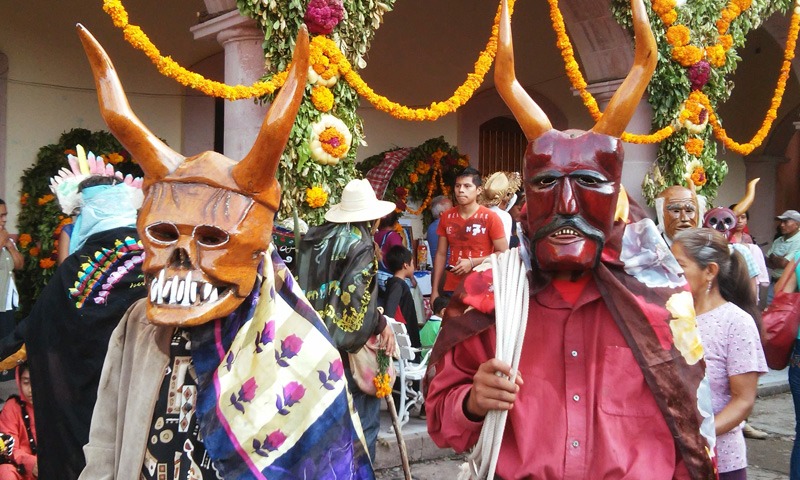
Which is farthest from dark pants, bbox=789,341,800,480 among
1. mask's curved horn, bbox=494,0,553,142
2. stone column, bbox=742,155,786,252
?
stone column, bbox=742,155,786,252

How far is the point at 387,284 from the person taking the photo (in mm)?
7012

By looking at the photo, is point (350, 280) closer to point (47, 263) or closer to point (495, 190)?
point (495, 190)

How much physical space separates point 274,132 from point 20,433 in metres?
3.03

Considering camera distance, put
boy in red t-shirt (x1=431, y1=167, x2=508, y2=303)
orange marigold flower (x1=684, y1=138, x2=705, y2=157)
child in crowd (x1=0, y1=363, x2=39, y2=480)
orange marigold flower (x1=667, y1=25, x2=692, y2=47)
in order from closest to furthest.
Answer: child in crowd (x1=0, y1=363, x2=39, y2=480), boy in red t-shirt (x1=431, y1=167, x2=508, y2=303), orange marigold flower (x1=667, y1=25, x2=692, y2=47), orange marigold flower (x1=684, y1=138, x2=705, y2=157)

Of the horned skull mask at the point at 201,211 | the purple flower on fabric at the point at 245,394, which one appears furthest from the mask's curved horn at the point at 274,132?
the purple flower on fabric at the point at 245,394

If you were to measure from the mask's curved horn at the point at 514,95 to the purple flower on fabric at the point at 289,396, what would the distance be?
39.5 inches

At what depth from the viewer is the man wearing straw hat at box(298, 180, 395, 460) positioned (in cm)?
478

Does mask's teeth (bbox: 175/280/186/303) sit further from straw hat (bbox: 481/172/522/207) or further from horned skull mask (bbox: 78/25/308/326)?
straw hat (bbox: 481/172/522/207)

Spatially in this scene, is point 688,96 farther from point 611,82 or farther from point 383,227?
point 383,227

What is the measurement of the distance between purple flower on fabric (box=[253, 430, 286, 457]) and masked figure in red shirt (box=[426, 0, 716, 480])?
44 centimetres

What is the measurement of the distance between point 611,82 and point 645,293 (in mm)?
7776

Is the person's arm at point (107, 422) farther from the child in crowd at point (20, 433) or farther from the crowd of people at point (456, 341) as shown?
the child in crowd at point (20, 433)

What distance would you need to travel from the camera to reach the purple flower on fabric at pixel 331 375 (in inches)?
95.6

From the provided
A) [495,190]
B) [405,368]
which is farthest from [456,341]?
[495,190]
